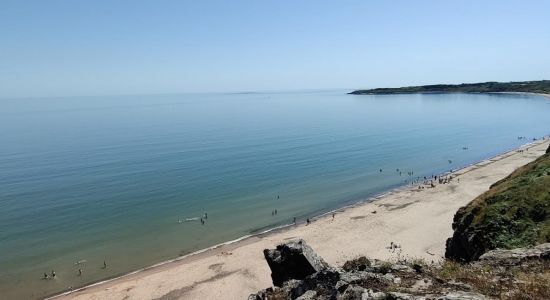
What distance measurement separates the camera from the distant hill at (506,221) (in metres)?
19.6

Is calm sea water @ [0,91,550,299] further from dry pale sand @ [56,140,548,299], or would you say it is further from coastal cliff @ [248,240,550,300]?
coastal cliff @ [248,240,550,300]

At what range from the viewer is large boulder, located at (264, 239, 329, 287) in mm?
14305

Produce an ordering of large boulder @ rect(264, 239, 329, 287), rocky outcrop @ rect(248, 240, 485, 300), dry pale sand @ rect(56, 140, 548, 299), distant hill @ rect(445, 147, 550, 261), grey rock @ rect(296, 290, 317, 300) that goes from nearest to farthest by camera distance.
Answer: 1. rocky outcrop @ rect(248, 240, 485, 300)
2. grey rock @ rect(296, 290, 317, 300)
3. large boulder @ rect(264, 239, 329, 287)
4. distant hill @ rect(445, 147, 550, 261)
5. dry pale sand @ rect(56, 140, 548, 299)

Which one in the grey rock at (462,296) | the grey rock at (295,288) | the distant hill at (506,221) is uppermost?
the grey rock at (462,296)

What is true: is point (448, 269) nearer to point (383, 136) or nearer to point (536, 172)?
point (536, 172)

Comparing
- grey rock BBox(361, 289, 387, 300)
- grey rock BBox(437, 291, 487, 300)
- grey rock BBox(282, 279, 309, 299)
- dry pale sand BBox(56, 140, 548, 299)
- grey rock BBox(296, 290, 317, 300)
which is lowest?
dry pale sand BBox(56, 140, 548, 299)

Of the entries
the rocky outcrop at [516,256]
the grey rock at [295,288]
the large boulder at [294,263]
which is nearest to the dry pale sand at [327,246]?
the large boulder at [294,263]

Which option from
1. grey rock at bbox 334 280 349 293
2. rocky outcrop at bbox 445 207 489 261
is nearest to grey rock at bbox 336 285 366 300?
grey rock at bbox 334 280 349 293

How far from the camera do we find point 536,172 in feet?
89.6

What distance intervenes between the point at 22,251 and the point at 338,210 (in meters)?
35.0

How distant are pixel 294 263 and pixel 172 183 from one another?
51.9m

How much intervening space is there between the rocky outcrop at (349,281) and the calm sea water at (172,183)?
88.9 ft

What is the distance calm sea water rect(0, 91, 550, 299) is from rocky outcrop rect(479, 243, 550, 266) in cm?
3151

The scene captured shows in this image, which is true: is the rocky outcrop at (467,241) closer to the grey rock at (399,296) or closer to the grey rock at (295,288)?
the grey rock at (295,288)
